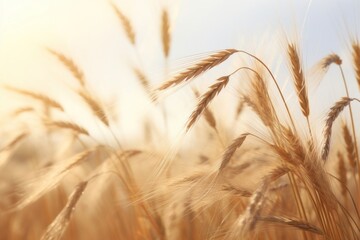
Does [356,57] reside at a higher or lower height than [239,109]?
higher

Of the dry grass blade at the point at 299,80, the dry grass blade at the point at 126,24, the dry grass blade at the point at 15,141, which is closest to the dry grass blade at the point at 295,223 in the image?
the dry grass blade at the point at 299,80

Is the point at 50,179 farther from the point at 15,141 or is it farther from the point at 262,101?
the point at 262,101

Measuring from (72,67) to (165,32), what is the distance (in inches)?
22.2

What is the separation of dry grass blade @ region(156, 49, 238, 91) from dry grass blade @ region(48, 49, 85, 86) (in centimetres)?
118

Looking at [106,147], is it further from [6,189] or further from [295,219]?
[6,189]

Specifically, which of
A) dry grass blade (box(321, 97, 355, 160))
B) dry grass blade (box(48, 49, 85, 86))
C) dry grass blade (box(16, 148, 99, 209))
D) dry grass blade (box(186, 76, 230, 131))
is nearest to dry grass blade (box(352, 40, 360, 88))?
dry grass blade (box(321, 97, 355, 160))

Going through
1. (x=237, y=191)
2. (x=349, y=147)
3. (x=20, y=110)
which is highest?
(x=20, y=110)

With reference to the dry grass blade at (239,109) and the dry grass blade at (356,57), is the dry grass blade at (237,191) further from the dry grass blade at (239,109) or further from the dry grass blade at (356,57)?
the dry grass blade at (239,109)

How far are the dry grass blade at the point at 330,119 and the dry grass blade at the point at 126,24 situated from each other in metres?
1.76

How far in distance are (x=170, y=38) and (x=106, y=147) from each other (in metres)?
0.83

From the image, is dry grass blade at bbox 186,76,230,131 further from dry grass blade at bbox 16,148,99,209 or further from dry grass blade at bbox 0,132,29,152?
dry grass blade at bbox 0,132,29,152

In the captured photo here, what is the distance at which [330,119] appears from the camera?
6.61ft

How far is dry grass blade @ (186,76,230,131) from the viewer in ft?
5.89

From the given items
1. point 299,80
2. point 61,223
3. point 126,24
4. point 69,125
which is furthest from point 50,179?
point 126,24
